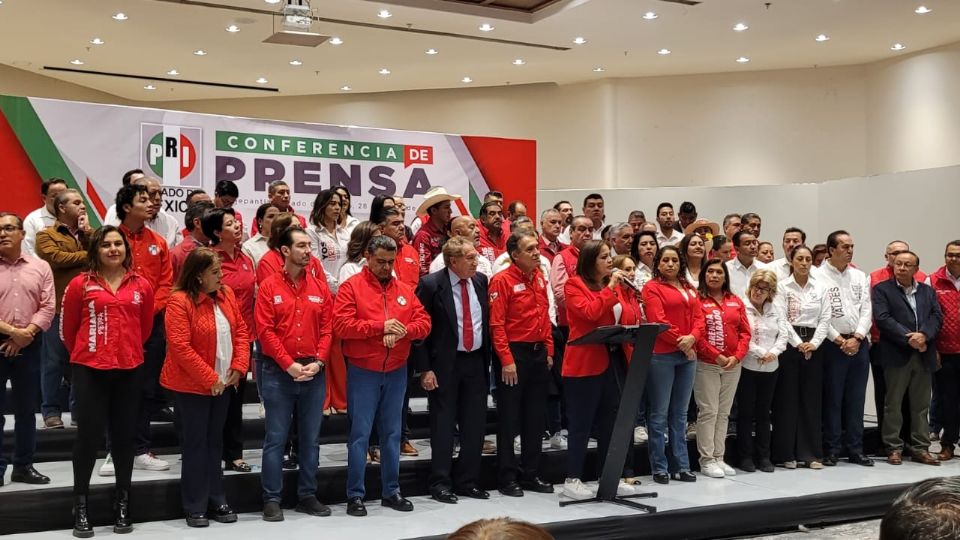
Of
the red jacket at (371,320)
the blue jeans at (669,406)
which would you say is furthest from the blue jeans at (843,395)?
the red jacket at (371,320)

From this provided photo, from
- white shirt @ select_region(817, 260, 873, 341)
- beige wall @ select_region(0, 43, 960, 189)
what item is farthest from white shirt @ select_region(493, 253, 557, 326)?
beige wall @ select_region(0, 43, 960, 189)

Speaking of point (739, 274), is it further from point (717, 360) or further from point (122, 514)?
point (122, 514)

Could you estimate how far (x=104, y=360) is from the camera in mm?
4758

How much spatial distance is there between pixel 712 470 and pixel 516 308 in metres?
1.86

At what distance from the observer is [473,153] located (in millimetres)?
8742

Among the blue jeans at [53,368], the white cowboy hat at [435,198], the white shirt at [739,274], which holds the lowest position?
the blue jeans at [53,368]

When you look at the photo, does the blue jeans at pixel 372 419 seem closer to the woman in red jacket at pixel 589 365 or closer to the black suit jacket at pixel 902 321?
the woman in red jacket at pixel 589 365

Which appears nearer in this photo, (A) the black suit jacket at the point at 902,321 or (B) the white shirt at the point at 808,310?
(B) the white shirt at the point at 808,310

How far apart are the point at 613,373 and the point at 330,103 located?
33.2ft

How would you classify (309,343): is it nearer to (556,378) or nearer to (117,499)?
(117,499)

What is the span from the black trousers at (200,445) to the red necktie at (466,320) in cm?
143

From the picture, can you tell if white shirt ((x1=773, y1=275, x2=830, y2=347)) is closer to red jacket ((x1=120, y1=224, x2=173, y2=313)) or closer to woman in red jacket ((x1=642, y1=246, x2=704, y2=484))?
woman in red jacket ((x1=642, y1=246, x2=704, y2=484))

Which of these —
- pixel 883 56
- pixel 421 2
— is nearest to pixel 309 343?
pixel 421 2

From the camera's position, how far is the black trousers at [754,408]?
6832 millimetres
